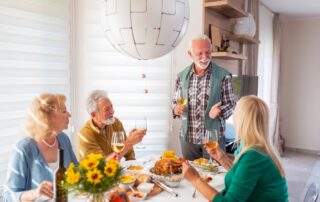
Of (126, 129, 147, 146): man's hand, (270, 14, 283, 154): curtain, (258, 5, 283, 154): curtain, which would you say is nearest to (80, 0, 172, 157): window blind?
(126, 129, 147, 146): man's hand

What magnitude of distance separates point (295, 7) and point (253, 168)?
4.73 meters

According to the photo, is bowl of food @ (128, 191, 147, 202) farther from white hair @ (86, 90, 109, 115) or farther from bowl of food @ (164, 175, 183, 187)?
white hair @ (86, 90, 109, 115)

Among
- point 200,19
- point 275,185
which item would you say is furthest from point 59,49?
point 275,185

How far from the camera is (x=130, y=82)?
117 inches

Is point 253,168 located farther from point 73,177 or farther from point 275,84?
point 275,84

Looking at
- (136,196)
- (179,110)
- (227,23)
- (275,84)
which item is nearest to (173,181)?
(136,196)

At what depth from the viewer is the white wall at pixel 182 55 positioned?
310 centimetres

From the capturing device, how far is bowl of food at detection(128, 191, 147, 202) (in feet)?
4.66

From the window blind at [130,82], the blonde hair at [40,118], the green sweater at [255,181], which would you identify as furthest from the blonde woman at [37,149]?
the window blind at [130,82]

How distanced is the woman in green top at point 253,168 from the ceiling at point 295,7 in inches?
163

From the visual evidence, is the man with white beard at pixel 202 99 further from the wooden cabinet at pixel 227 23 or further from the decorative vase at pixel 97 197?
the decorative vase at pixel 97 197

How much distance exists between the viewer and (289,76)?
20.5ft

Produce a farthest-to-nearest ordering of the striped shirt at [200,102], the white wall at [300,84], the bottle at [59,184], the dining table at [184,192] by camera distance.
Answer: the white wall at [300,84] → the striped shirt at [200,102] → the dining table at [184,192] → the bottle at [59,184]

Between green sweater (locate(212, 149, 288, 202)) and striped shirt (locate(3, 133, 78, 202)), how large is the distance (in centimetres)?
90
